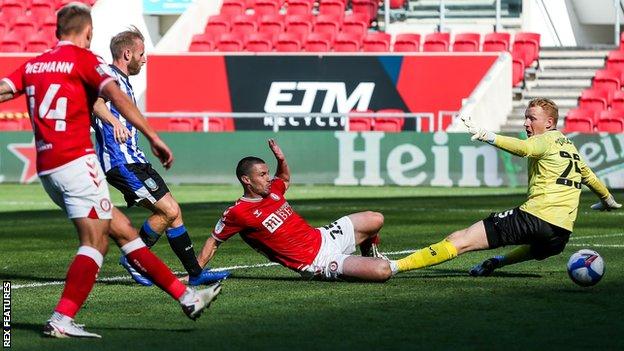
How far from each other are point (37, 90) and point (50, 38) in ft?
81.8

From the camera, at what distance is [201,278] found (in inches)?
441

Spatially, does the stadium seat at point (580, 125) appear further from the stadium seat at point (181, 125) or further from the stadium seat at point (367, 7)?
the stadium seat at point (181, 125)

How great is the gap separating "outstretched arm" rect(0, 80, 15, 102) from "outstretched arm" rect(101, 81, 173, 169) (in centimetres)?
70

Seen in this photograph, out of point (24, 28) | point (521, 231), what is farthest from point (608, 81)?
point (521, 231)

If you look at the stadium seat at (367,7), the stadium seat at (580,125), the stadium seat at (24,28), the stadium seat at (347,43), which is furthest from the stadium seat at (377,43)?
the stadium seat at (24,28)

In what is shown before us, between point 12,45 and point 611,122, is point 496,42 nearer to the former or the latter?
point 611,122

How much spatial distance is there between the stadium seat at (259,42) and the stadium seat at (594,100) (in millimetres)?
6825

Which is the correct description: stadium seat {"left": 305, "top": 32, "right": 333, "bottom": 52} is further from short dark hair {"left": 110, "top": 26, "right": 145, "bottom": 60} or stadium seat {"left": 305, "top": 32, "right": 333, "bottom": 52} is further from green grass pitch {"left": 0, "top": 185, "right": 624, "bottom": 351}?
short dark hair {"left": 110, "top": 26, "right": 145, "bottom": 60}

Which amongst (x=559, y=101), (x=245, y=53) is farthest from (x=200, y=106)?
(x=559, y=101)

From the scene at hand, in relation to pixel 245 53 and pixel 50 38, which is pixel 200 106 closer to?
pixel 245 53

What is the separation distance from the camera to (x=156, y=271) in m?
8.62

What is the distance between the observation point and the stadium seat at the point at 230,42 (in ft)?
105

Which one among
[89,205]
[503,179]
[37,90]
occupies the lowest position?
[503,179]

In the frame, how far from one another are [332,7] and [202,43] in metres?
3.23
